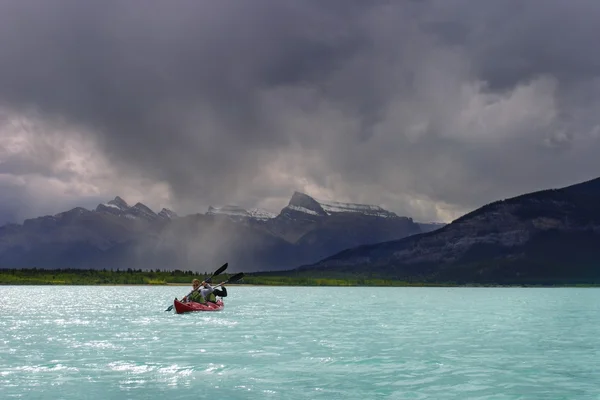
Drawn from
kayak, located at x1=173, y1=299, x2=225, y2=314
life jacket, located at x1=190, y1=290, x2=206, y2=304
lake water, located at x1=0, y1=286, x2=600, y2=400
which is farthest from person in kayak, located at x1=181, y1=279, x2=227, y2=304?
lake water, located at x1=0, y1=286, x2=600, y2=400

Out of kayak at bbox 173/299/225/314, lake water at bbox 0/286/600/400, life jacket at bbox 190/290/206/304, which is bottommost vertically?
lake water at bbox 0/286/600/400

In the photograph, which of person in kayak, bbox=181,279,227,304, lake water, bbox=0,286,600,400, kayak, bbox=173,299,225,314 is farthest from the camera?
person in kayak, bbox=181,279,227,304

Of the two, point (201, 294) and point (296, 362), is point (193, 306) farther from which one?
point (296, 362)

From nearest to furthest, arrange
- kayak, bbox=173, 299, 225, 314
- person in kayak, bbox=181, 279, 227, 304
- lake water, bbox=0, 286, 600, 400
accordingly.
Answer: lake water, bbox=0, 286, 600, 400, kayak, bbox=173, 299, 225, 314, person in kayak, bbox=181, 279, 227, 304

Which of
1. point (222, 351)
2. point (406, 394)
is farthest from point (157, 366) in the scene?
point (406, 394)

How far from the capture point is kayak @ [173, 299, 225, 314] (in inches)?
3239

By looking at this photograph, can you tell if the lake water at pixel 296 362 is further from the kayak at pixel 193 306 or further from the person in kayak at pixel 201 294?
the person in kayak at pixel 201 294

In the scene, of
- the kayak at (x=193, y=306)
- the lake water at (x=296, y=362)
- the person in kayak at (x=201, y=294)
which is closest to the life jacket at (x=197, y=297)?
the person in kayak at (x=201, y=294)

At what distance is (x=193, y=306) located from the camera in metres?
85.2

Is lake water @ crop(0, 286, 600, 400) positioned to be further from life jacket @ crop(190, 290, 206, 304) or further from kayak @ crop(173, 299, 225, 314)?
life jacket @ crop(190, 290, 206, 304)

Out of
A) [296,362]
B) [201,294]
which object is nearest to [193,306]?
[201,294]

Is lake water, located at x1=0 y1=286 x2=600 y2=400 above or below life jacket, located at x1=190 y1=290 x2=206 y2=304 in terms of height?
below

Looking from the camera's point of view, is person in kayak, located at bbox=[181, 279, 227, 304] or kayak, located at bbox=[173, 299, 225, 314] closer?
kayak, located at bbox=[173, 299, 225, 314]

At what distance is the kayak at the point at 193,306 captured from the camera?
270 ft
